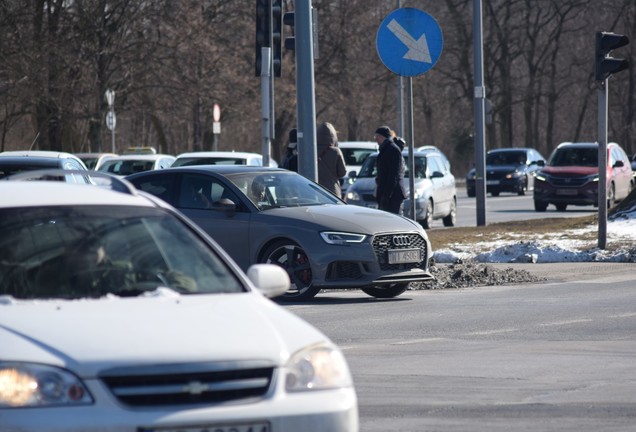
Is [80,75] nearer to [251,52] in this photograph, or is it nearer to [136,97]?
[136,97]

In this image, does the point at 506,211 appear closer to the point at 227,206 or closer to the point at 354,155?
the point at 354,155

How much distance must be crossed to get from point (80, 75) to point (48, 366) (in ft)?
129

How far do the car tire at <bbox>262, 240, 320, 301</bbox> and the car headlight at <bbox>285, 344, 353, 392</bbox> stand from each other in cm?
915

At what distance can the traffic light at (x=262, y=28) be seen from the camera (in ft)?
62.5

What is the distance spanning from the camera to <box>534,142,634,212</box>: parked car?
1453 inches

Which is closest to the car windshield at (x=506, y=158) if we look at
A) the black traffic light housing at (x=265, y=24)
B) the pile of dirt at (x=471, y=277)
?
the black traffic light housing at (x=265, y=24)

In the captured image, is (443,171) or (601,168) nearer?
(601,168)

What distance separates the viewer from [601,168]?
2086 centimetres

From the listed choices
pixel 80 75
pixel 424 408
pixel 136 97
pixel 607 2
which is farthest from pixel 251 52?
pixel 424 408

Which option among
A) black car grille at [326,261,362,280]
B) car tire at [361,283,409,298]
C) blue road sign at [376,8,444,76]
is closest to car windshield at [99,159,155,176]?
blue road sign at [376,8,444,76]

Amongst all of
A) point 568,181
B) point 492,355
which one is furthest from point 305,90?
point 568,181

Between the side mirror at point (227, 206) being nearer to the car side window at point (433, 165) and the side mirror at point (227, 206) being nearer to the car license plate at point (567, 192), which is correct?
the car side window at point (433, 165)

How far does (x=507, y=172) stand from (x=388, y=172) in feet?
102

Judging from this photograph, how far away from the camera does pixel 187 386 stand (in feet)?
17.7
